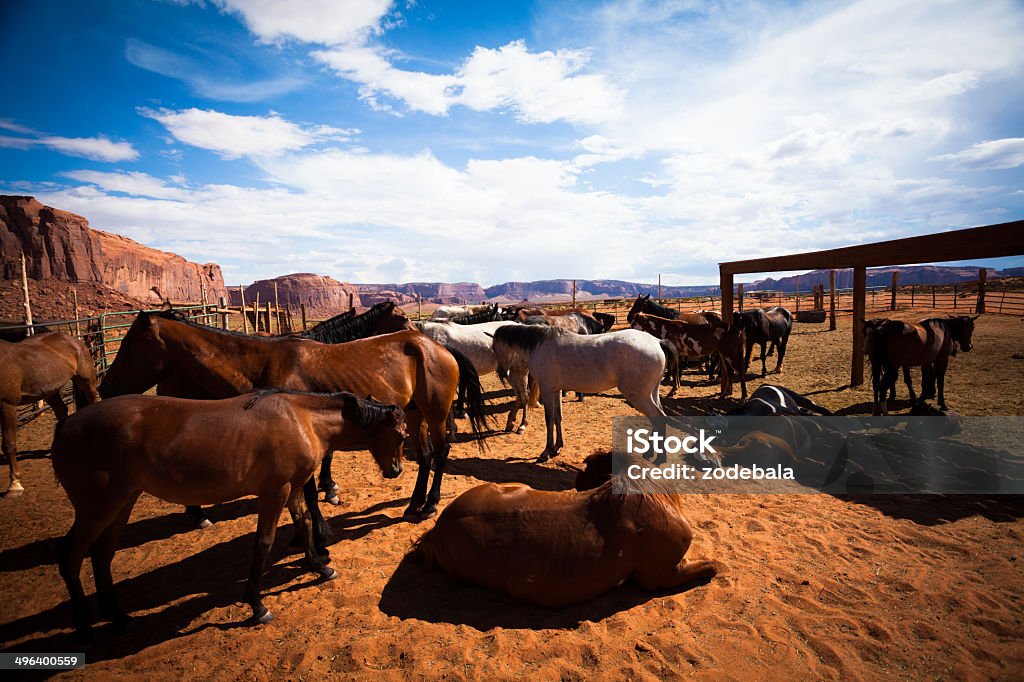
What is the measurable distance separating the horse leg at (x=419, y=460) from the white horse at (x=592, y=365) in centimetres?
202

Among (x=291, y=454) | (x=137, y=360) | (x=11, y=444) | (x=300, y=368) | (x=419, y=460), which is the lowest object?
(x=419, y=460)

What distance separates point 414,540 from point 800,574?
3360 millimetres

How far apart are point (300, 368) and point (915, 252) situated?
396 inches

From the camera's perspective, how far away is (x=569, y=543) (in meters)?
3.03

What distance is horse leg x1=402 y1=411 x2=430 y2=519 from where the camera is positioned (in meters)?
4.68

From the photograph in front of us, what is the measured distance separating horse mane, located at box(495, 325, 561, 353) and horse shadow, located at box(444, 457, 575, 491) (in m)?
1.81

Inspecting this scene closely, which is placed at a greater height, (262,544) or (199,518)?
(262,544)

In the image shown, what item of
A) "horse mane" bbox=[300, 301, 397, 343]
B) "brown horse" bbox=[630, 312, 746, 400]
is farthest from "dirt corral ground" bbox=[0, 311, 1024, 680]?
"brown horse" bbox=[630, 312, 746, 400]

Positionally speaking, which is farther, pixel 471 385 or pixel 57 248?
pixel 57 248

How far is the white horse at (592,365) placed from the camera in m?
6.30

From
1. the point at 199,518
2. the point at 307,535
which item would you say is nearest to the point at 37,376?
the point at 199,518

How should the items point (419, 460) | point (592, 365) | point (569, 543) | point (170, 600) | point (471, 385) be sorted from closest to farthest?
point (569, 543)
point (170, 600)
point (419, 460)
point (471, 385)
point (592, 365)

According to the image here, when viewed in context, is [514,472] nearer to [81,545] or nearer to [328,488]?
[328,488]

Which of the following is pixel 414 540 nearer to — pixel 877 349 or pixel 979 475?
pixel 979 475
